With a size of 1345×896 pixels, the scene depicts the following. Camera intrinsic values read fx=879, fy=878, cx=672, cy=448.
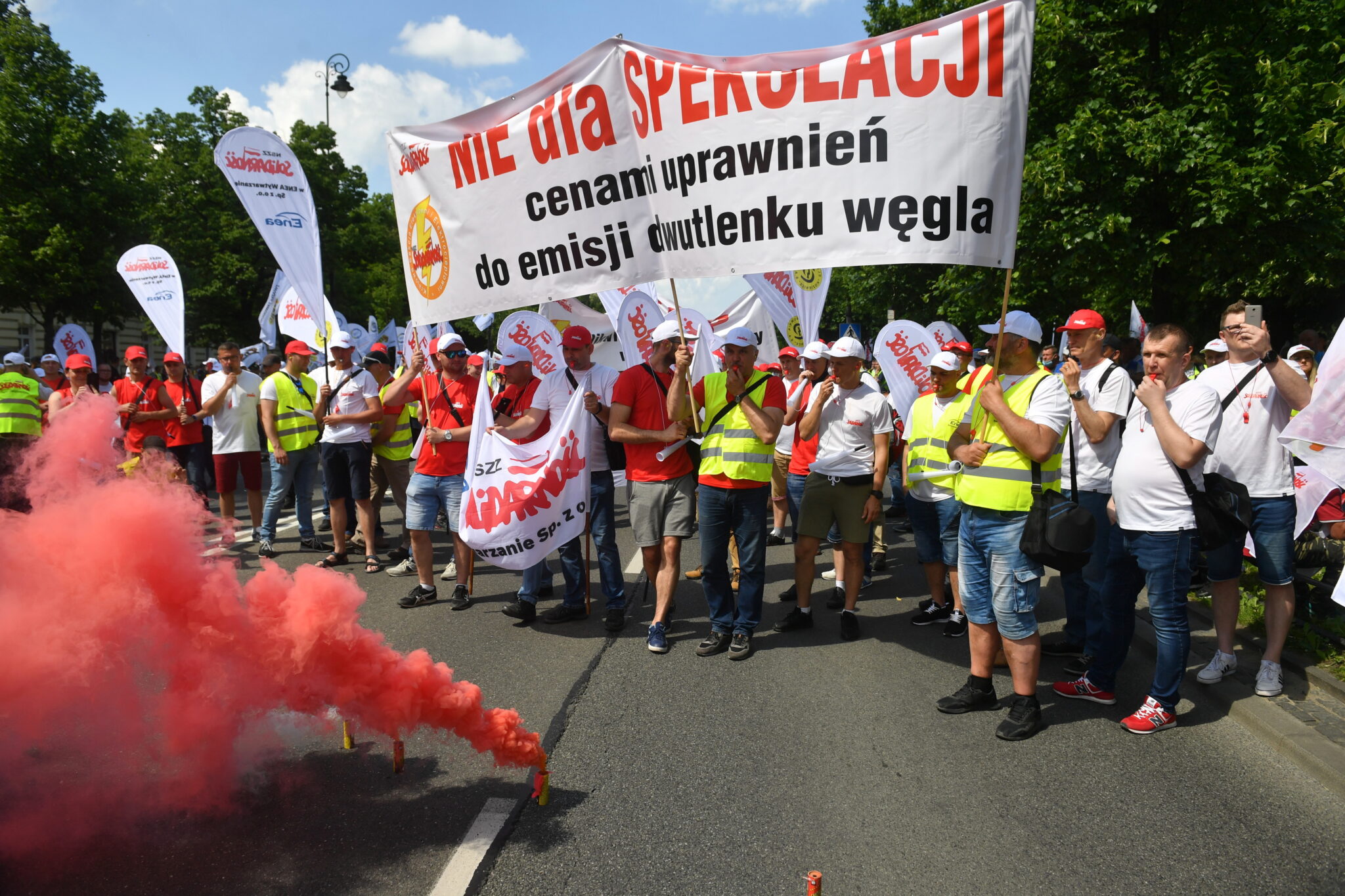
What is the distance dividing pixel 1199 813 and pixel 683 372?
11.0ft

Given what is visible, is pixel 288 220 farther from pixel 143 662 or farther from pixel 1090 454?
pixel 1090 454

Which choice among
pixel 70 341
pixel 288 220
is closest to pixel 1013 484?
pixel 288 220

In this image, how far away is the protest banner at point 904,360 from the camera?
26.3 ft

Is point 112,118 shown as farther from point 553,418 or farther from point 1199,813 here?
point 1199,813

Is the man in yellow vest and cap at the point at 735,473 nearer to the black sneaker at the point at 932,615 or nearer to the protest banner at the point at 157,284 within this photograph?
the black sneaker at the point at 932,615

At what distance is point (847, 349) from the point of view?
6168 millimetres

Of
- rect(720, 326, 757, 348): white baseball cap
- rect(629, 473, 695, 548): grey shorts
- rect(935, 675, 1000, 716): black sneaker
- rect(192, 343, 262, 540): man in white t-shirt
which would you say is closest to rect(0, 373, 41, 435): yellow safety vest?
rect(192, 343, 262, 540): man in white t-shirt

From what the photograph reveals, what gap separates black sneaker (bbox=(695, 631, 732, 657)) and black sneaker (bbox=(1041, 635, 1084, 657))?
2066 mm

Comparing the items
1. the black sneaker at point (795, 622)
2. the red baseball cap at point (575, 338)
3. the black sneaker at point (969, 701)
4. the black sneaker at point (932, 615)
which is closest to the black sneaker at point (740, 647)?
the black sneaker at point (795, 622)

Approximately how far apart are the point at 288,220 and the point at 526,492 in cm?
396

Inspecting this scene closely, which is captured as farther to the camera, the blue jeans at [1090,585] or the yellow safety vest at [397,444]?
the yellow safety vest at [397,444]

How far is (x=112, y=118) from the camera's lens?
95.3 ft

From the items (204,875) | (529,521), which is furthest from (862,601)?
(204,875)

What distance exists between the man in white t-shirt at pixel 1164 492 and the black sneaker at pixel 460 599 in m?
4.64
